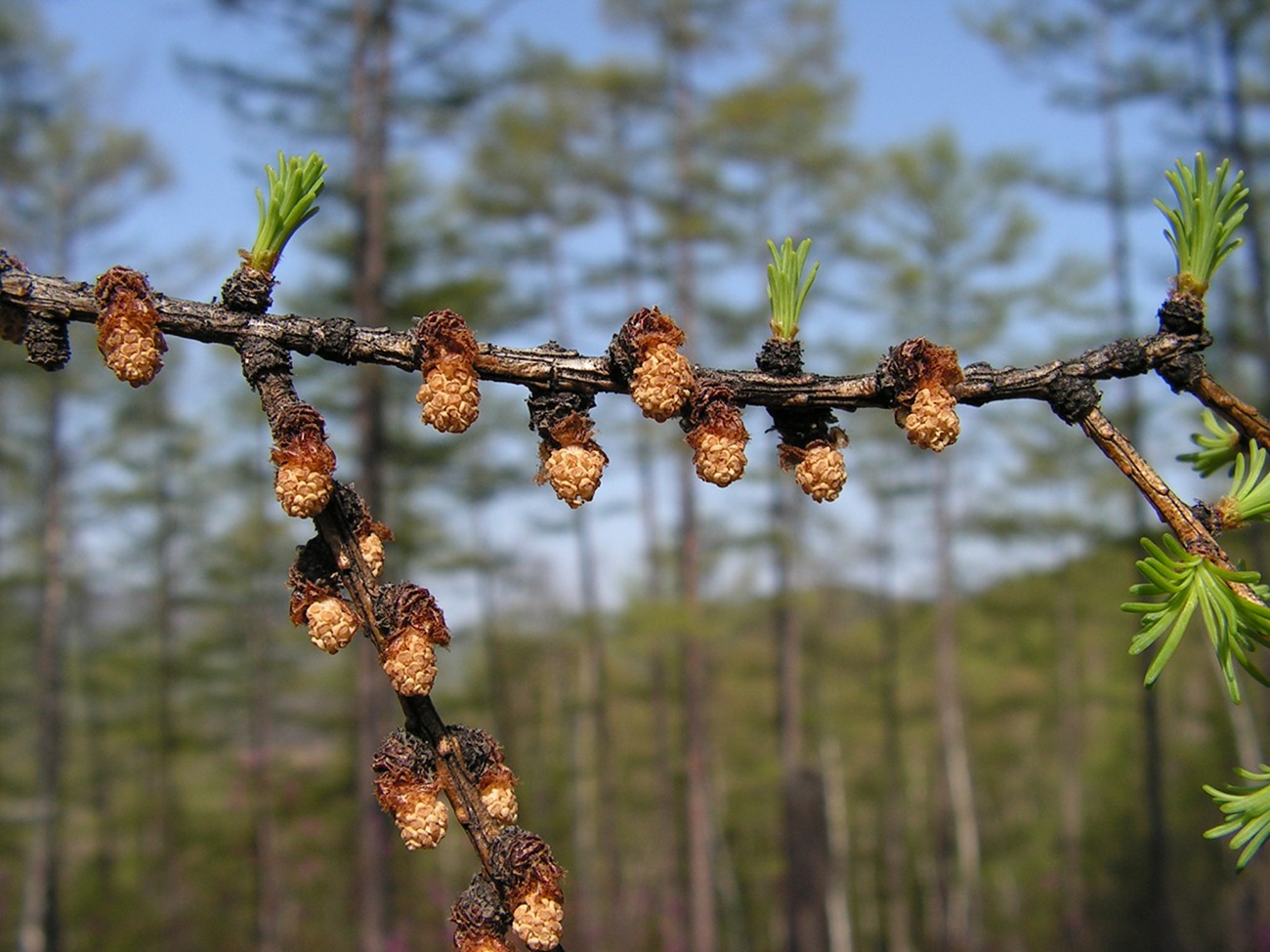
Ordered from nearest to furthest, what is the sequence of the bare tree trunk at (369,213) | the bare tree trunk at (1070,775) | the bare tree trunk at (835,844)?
1. the bare tree trunk at (369,213)
2. the bare tree trunk at (835,844)
3. the bare tree trunk at (1070,775)

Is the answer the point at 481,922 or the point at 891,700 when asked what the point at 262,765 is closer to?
the point at 891,700

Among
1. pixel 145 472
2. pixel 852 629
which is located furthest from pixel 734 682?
pixel 145 472

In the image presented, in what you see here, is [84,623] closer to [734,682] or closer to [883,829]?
[734,682]

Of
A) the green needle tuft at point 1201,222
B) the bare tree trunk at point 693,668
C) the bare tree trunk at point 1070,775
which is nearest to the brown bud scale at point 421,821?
the green needle tuft at point 1201,222

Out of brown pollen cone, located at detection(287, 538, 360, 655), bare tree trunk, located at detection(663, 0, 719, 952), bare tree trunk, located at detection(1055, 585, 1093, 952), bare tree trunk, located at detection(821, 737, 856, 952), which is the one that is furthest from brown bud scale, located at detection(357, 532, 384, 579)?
bare tree trunk, located at detection(1055, 585, 1093, 952)

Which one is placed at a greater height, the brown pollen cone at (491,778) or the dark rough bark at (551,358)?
the dark rough bark at (551,358)

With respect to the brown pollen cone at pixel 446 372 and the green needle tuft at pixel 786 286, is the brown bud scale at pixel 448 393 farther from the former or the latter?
the green needle tuft at pixel 786 286
